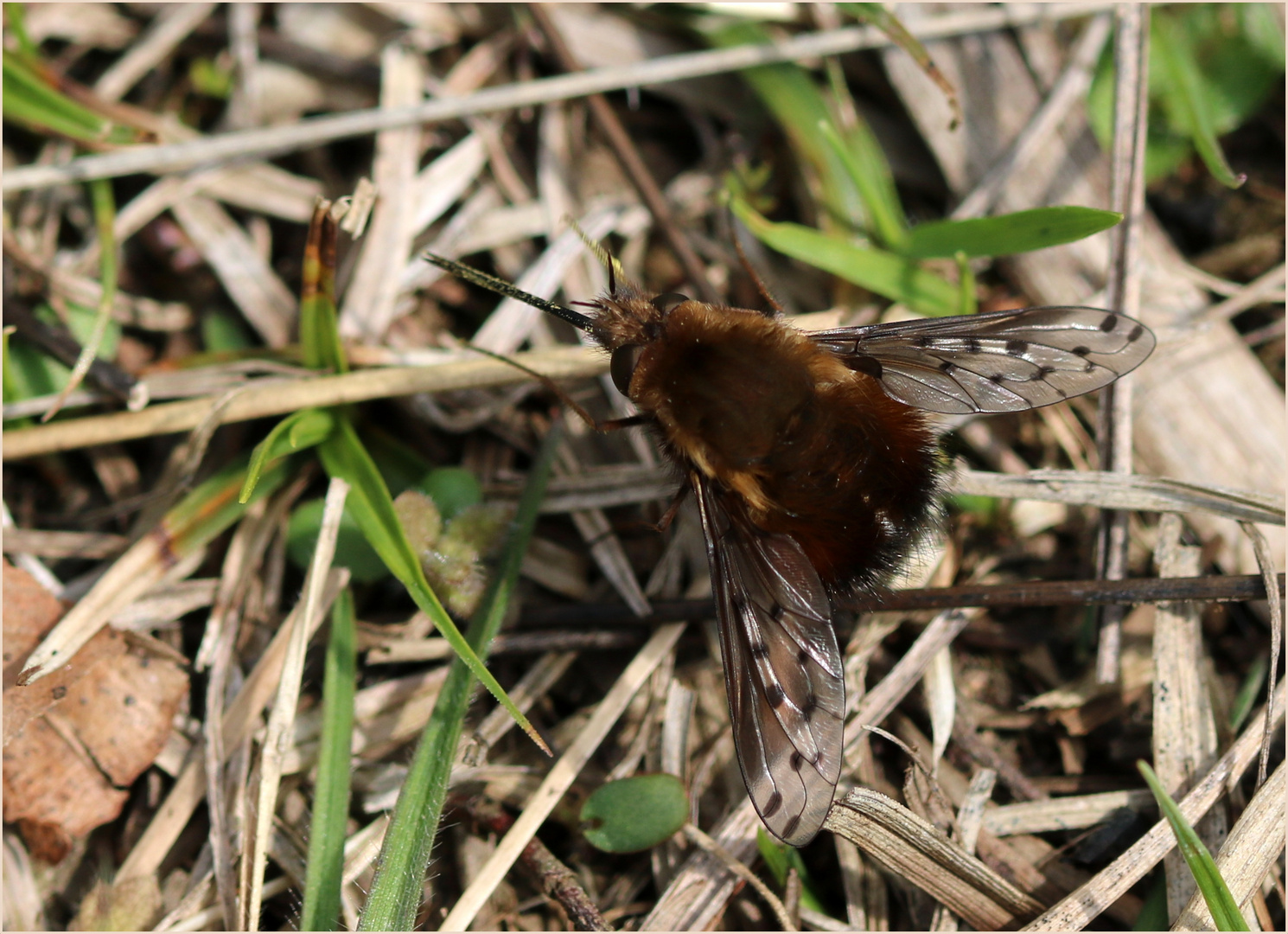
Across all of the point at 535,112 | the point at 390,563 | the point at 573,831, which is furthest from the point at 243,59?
the point at 573,831

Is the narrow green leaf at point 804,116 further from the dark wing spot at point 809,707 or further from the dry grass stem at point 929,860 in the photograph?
the dry grass stem at point 929,860

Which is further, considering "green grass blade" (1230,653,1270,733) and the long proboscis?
"green grass blade" (1230,653,1270,733)

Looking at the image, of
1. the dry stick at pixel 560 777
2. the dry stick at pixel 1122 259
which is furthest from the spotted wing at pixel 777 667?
the dry stick at pixel 1122 259

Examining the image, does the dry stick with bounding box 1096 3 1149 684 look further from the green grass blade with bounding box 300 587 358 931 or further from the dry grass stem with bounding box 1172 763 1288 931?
the green grass blade with bounding box 300 587 358 931

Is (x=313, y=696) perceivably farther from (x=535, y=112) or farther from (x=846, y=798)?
(x=535, y=112)

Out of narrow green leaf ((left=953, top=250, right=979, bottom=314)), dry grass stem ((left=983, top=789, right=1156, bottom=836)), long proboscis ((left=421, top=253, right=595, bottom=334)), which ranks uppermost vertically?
narrow green leaf ((left=953, top=250, right=979, bottom=314))

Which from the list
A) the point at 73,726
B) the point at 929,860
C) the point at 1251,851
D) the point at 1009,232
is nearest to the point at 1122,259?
the point at 1009,232

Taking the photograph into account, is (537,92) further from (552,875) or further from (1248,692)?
(1248,692)

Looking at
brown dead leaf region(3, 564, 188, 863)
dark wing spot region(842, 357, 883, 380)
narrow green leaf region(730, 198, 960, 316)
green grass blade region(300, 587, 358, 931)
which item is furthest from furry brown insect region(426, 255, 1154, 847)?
brown dead leaf region(3, 564, 188, 863)
